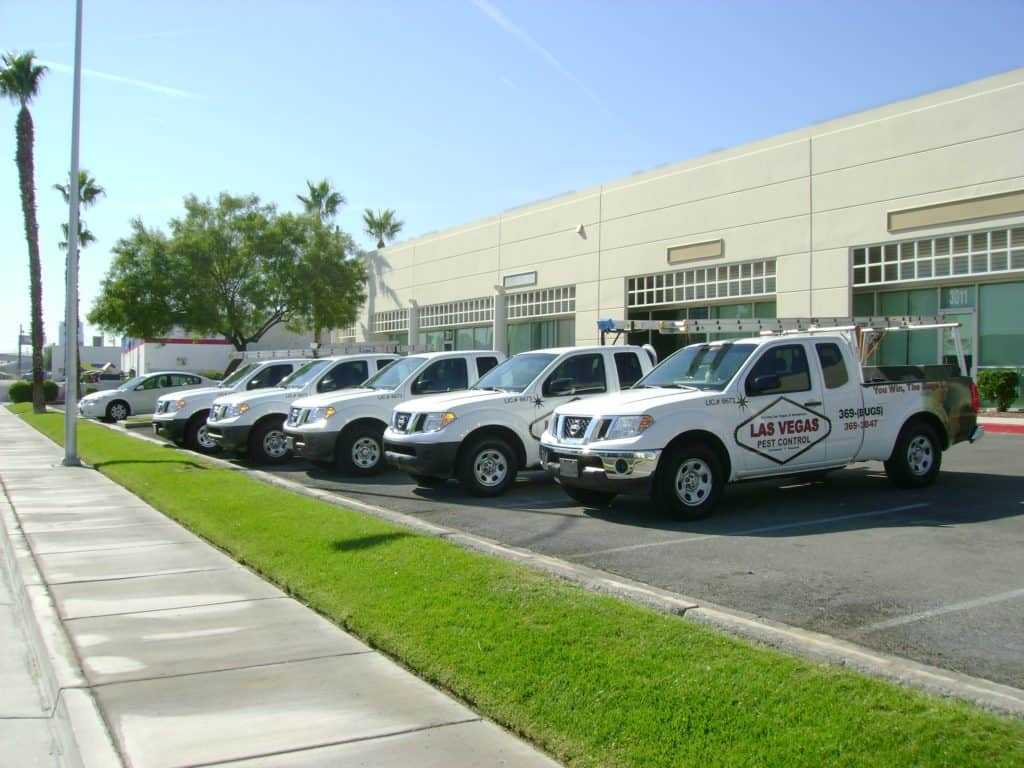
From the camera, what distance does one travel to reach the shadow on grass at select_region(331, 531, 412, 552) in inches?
315

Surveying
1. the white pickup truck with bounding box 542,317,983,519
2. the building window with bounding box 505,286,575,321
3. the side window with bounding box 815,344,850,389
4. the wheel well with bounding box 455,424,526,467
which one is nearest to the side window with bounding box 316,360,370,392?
the wheel well with bounding box 455,424,526,467

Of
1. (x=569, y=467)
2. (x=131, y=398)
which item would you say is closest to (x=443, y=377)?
(x=569, y=467)

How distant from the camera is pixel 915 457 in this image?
11.3 meters

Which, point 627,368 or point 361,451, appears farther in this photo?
point 361,451

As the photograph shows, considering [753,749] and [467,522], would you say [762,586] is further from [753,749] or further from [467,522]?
[467,522]

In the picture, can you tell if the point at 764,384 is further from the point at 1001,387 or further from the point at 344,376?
Answer: the point at 1001,387

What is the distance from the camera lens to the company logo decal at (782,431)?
9.97 meters

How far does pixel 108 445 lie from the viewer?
19.0 meters

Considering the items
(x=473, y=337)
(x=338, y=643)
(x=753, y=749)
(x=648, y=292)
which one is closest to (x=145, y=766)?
(x=338, y=643)

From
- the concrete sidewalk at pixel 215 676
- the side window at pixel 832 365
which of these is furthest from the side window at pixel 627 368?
the concrete sidewalk at pixel 215 676

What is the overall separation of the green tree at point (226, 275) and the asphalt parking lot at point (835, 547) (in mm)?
26665

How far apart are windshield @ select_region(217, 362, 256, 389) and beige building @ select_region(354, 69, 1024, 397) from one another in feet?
46.7

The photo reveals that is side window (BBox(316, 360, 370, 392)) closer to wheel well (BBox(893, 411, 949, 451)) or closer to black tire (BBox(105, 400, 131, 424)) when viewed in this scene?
wheel well (BBox(893, 411, 949, 451))

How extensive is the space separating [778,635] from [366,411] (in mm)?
9440
